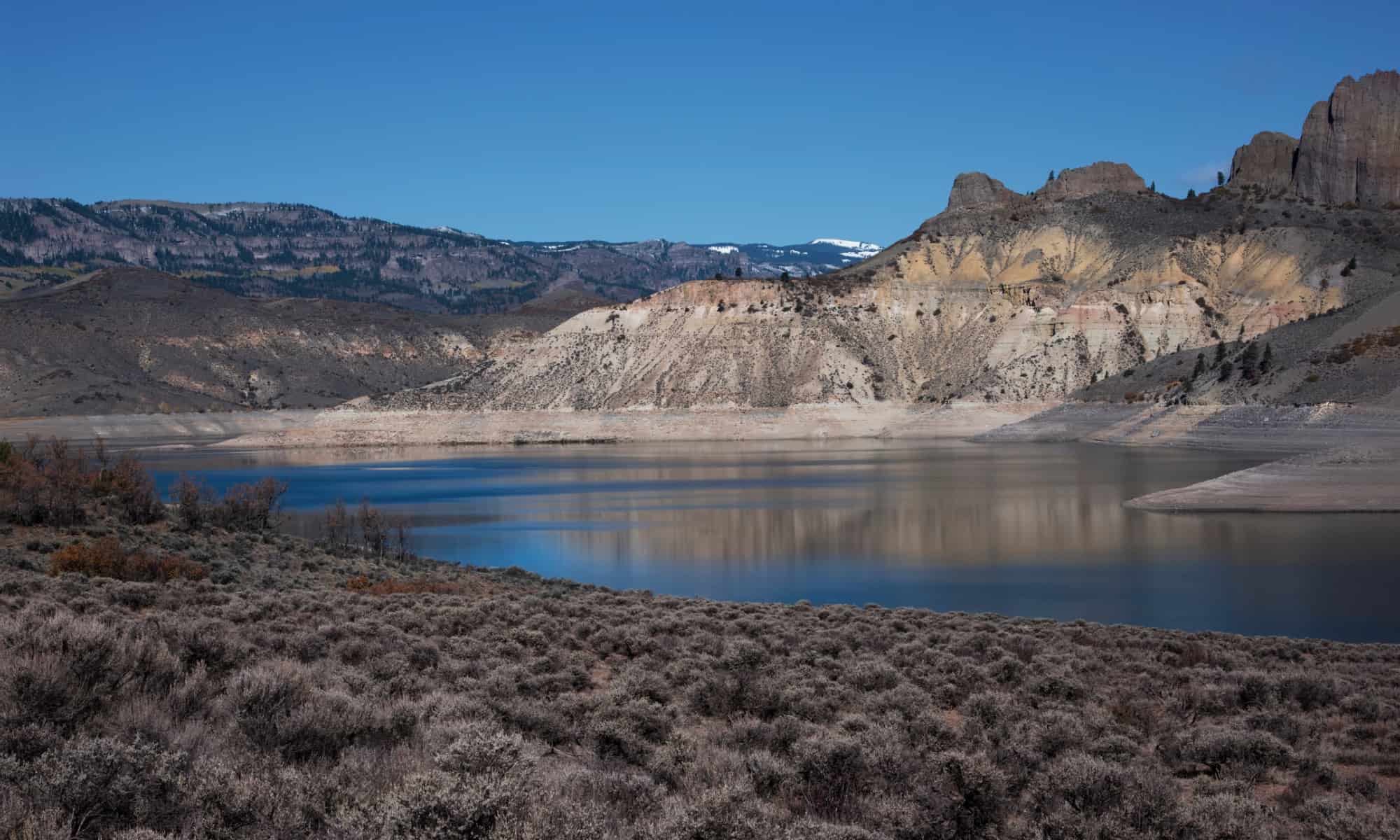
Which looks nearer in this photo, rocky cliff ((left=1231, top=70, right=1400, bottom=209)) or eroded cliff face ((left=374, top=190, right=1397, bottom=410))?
eroded cliff face ((left=374, top=190, right=1397, bottom=410))

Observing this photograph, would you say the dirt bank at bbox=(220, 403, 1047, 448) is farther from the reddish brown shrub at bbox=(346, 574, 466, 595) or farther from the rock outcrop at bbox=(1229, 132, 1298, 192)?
the reddish brown shrub at bbox=(346, 574, 466, 595)

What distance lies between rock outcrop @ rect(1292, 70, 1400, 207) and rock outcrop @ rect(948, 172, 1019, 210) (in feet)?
97.8

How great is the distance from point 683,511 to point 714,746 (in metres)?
34.2

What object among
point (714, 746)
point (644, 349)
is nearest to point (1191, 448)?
point (644, 349)

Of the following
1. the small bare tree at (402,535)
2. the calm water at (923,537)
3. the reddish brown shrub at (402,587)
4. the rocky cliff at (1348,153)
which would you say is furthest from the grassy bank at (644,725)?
the rocky cliff at (1348,153)

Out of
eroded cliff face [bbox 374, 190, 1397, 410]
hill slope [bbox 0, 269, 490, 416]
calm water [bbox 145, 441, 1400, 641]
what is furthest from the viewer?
hill slope [bbox 0, 269, 490, 416]

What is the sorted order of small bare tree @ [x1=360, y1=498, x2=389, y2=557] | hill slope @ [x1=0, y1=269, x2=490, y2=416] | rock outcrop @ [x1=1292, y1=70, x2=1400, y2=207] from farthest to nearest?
hill slope @ [x1=0, y1=269, x2=490, y2=416] < rock outcrop @ [x1=1292, y1=70, x2=1400, y2=207] < small bare tree @ [x1=360, y1=498, x2=389, y2=557]

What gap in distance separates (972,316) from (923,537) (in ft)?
248

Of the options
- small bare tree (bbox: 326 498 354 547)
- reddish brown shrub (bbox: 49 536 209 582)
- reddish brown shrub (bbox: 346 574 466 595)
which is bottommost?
small bare tree (bbox: 326 498 354 547)

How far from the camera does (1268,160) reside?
130250 mm

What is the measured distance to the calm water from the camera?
77.3ft

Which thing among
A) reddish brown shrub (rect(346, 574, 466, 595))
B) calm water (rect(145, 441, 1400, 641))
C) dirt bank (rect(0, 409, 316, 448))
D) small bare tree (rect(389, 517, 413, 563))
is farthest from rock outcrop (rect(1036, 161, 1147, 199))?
reddish brown shrub (rect(346, 574, 466, 595))

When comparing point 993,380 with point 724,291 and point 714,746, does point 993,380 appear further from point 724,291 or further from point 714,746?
point 714,746

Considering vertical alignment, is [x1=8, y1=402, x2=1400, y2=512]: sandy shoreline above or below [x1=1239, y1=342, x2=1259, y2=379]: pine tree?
below
